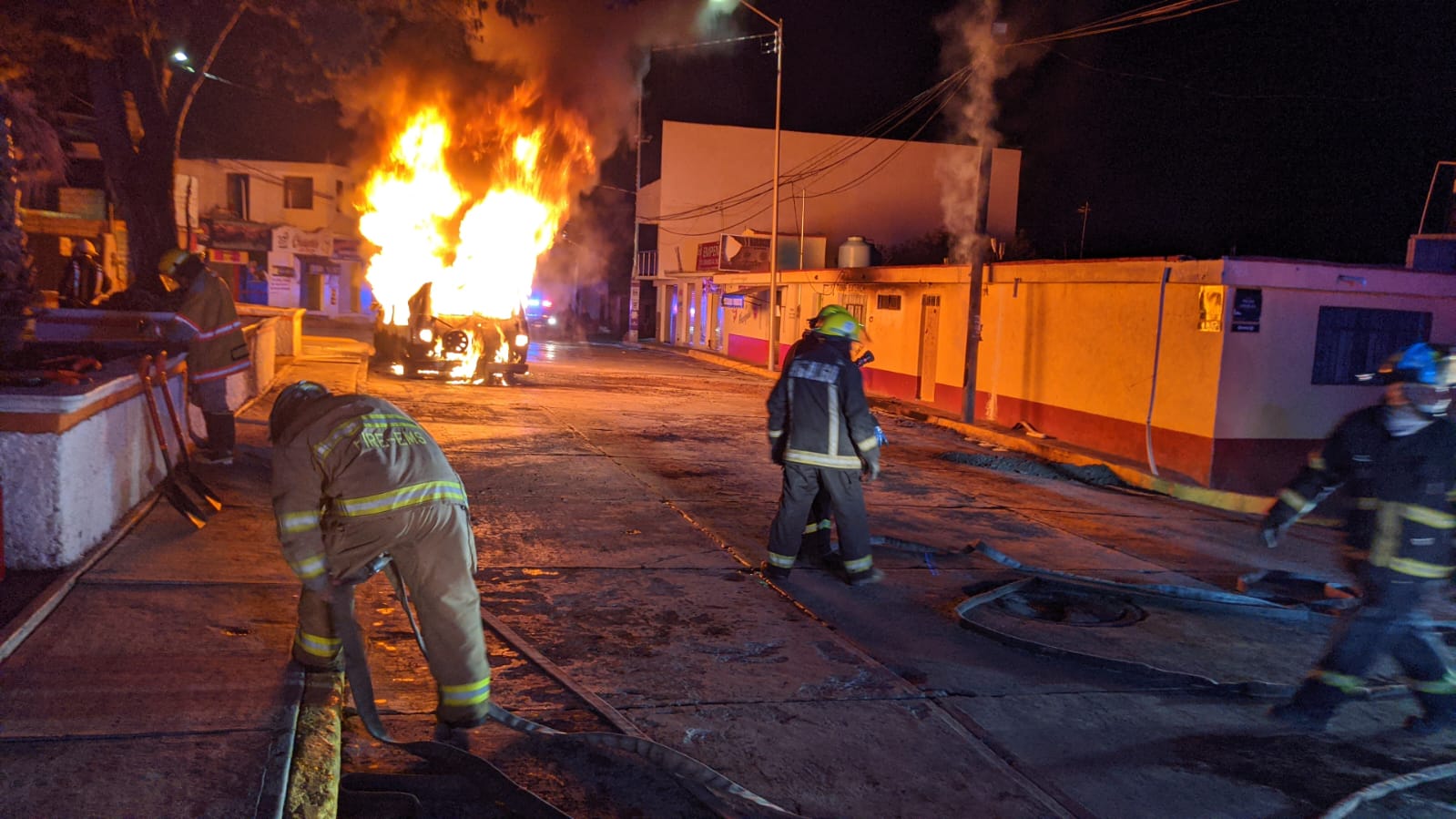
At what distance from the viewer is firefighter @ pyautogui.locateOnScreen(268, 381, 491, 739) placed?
3721 mm

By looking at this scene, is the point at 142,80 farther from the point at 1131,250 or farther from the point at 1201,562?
the point at 1131,250

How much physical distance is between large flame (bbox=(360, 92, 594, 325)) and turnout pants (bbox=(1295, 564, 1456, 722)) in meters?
15.7

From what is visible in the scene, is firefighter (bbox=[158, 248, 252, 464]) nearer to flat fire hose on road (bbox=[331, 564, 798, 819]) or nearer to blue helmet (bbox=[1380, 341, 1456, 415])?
flat fire hose on road (bbox=[331, 564, 798, 819])

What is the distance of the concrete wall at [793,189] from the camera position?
1561 inches

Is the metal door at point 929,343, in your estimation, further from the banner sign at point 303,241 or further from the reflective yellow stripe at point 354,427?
the banner sign at point 303,241

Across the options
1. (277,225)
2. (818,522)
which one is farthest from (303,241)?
(818,522)

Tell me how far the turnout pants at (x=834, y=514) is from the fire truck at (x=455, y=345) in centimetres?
1239

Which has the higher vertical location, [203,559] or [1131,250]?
[1131,250]

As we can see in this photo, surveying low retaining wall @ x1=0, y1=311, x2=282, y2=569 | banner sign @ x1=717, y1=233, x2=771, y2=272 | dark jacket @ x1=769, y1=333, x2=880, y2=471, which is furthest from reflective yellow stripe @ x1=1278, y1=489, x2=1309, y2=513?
banner sign @ x1=717, y1=233, x2=771, y2=272

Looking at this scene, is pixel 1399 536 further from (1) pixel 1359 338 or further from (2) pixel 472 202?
(2) pixel 472 202

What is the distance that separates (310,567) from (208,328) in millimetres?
4916

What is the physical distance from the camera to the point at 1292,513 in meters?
4.80

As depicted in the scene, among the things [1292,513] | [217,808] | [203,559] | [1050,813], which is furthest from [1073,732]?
[203,559]

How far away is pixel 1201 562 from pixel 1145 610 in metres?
2.08
